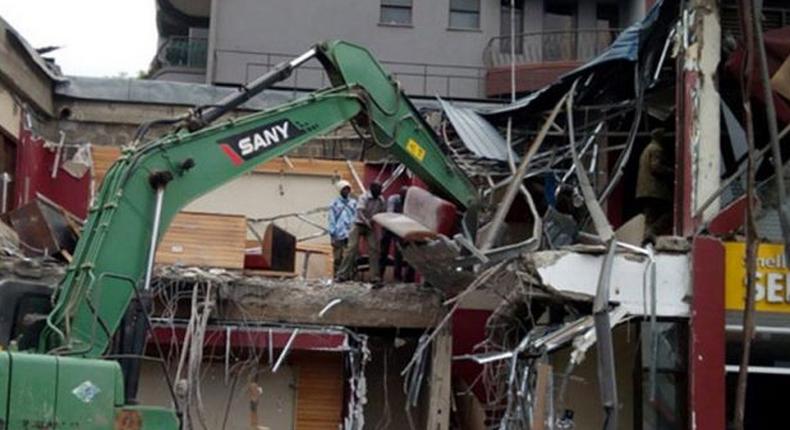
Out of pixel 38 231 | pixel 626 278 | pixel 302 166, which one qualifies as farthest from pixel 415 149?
pixel 302 166

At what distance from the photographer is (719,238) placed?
1320 cm

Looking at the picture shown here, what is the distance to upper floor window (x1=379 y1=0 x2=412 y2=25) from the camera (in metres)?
36.4

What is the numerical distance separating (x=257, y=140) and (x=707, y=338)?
16.6ft

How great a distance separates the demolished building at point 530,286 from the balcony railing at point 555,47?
553 inches

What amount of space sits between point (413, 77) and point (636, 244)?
861 inches

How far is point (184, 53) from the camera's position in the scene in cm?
3803

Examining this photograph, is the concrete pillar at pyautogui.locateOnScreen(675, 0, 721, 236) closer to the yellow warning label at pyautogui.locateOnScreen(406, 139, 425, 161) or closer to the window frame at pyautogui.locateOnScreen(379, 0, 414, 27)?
the yellow warning label at pyautogui.locateOnScreen(406, 139, 425, 161)

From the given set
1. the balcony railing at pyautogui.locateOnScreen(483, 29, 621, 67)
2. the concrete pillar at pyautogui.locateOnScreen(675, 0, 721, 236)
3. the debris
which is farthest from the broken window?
the concrete pillar at pyautogui.locateOnScreen(675, 0, 721, 236)

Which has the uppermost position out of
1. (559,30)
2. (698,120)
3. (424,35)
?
(559,30)

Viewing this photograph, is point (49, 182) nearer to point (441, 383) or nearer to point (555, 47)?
point (441, 383)

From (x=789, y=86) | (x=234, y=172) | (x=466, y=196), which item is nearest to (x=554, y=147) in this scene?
(x=466, y=196)

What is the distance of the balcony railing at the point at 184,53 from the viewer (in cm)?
3775

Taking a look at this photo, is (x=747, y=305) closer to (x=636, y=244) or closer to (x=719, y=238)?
(x=719, y=238)

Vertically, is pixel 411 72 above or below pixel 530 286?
above
